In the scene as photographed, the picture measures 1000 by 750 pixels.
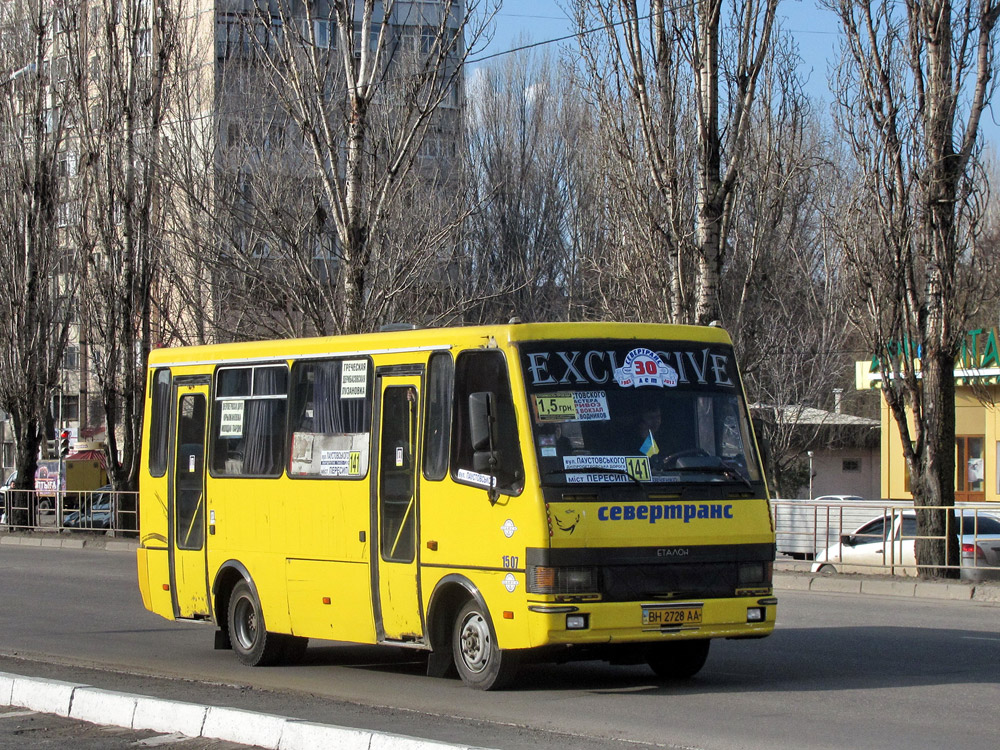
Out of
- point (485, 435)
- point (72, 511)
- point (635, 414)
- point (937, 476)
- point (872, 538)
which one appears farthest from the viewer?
point (72, 511)

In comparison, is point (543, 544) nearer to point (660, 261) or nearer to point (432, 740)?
point (432, 740)

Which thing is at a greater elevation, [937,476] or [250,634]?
[937,476]

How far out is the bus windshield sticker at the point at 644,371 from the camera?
942cm

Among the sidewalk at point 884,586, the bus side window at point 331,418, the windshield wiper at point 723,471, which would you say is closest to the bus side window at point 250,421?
the bus side window at point 331,418

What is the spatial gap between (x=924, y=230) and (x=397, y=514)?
11182 mm

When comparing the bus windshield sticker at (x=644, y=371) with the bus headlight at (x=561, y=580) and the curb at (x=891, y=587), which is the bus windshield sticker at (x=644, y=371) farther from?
the curb at (x=891, y=587)

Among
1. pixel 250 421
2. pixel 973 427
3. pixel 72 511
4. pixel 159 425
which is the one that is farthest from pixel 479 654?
pixel 973 427

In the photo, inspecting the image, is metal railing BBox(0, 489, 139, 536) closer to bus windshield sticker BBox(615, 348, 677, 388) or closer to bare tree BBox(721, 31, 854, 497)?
bare tree BBox(721, 31, 854, 497)

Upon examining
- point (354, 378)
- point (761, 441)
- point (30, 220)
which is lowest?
point (761, 441)

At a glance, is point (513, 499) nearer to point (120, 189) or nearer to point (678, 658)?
point (678, 658)

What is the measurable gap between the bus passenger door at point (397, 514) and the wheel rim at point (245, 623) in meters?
1.79

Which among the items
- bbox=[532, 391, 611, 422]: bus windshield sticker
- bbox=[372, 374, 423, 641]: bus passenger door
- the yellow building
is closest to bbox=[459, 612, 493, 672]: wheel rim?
bbox=[372, 374, 423, 641]: bus passenger door

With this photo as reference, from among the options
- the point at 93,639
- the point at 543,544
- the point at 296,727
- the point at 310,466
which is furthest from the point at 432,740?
the point at 93,639

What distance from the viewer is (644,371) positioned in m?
9.50
